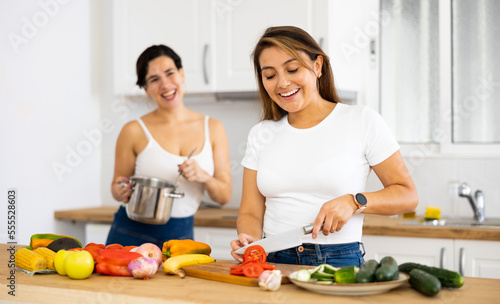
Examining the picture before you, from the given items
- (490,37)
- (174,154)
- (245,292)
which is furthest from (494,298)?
(490,37)

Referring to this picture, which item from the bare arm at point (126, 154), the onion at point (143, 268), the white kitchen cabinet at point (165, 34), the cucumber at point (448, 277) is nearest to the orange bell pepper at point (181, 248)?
the onion at point (143, 268)

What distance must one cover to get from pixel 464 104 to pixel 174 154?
1651mm

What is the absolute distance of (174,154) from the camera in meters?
2.38

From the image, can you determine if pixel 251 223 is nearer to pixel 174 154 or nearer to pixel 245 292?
pixel 245 292

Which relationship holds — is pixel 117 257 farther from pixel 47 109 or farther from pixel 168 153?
pixel 47 109

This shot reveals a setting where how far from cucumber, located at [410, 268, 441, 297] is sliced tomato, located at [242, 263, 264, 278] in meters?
0.34

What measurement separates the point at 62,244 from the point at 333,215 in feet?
2.67

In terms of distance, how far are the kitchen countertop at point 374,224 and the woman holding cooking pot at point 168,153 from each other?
0.54 m

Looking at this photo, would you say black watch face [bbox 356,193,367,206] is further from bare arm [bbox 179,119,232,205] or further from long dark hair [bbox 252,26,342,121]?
bare arm [bbox 179,119,232,205]

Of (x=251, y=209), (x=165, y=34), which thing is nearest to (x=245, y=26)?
(x=165, y=34)

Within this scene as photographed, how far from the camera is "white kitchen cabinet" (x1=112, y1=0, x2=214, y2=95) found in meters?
3.21

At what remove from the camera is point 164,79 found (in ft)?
7.66

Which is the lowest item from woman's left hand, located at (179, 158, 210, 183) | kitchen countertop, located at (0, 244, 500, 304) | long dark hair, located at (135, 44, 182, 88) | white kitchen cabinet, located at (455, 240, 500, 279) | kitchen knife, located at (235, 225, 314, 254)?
white kitchen cabinet, located at (455, 240, 500, 279)

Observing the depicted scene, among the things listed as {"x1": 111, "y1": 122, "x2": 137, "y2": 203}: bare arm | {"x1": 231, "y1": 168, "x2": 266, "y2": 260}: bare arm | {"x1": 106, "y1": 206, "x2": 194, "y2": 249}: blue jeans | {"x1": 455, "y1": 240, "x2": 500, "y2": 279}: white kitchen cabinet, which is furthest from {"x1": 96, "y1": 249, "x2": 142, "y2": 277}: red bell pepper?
{"x1": 455, "y1": 240, "x2": 500, "y2": 279}: white kitchen cabinet
